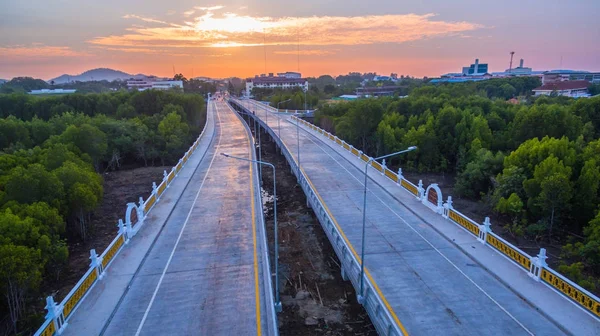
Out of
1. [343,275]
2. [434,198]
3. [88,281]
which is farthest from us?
[434,198]

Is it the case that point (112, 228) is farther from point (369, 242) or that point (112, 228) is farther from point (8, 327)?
point (369, 242)

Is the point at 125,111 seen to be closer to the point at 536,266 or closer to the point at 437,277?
the point at 437,277

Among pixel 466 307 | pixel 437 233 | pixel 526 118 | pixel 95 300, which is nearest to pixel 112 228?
pixel 95 300

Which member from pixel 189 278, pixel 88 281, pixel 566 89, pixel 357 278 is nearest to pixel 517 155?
pixel 357 278

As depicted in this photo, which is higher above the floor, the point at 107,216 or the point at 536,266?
the point at 536,266

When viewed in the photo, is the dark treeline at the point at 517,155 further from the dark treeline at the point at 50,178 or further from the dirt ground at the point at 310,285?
the dark treeline at the point at 50,178
